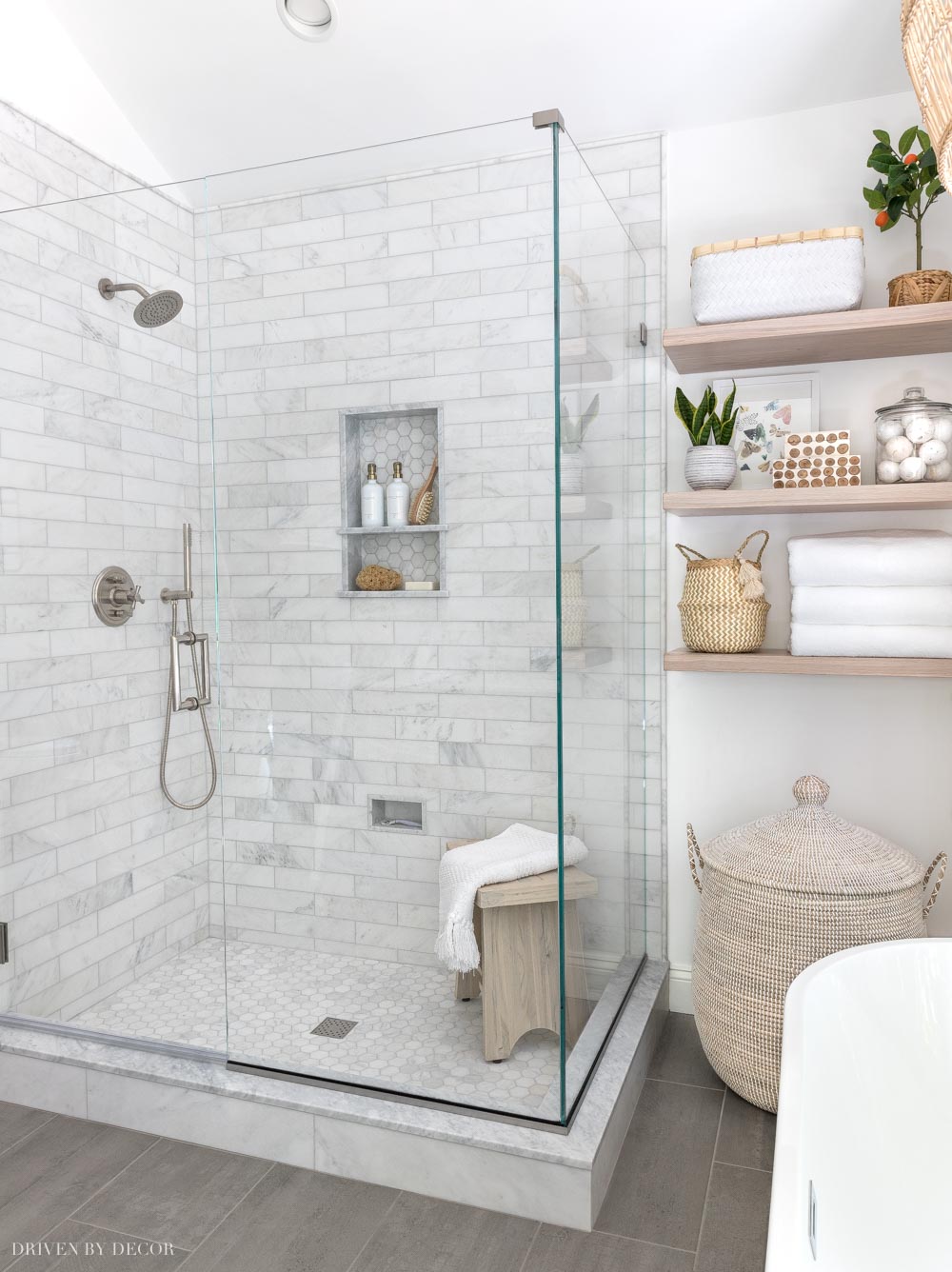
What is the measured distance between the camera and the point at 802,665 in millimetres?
2320

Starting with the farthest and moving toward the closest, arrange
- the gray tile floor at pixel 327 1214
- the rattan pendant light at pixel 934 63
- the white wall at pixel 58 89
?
the white wall at pixel 58 89 < the gray tile floor at pixel 327 1214 < the rattan pendant light at pixel 934 63

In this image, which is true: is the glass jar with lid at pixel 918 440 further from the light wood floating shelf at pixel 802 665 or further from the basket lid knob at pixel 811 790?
the basket lid knob at pixel 811 790

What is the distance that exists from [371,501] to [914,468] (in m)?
1.30

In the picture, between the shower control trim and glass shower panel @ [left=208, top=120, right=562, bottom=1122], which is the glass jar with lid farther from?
the shower control trim

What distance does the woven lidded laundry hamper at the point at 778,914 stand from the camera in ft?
6.98

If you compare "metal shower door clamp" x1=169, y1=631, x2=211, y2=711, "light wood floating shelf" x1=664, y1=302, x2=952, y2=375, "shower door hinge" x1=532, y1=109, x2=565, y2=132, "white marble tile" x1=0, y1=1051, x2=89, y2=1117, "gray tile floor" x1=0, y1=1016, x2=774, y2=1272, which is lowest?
"gray tile floor" x1=0, y1=1016, x2=774, y2=1272

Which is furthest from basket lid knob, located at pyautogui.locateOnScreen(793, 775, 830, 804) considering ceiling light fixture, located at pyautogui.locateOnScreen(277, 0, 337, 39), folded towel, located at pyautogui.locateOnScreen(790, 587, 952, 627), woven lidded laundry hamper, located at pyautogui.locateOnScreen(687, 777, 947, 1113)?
ceiling light fixture, located at pyautogui.locateOnScreen(277, 0, 337, 39)

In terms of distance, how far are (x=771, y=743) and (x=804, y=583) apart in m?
0.53

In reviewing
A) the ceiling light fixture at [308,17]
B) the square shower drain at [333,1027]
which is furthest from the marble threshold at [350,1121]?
the ceiling light fixture at [308,17]

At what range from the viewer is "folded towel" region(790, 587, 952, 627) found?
2244mm

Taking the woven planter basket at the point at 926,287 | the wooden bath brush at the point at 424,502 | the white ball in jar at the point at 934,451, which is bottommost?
the wooden bath brush at the point at 424,502

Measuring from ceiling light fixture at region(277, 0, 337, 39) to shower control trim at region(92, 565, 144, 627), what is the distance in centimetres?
151

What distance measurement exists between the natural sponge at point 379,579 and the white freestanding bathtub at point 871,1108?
105 cm

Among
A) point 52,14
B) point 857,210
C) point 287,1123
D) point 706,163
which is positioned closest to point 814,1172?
point 287,1123
